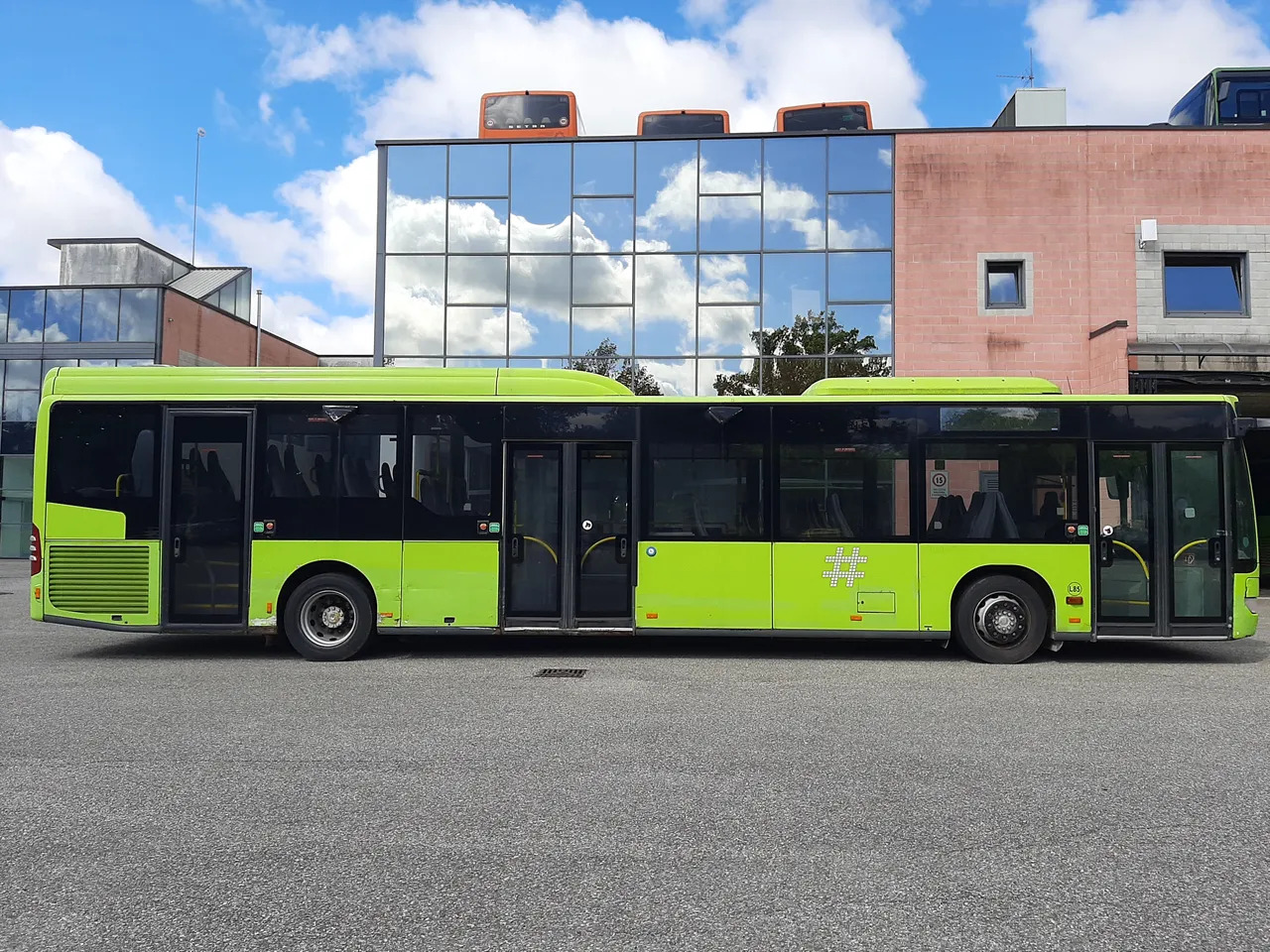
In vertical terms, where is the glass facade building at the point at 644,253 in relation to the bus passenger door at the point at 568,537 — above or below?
above

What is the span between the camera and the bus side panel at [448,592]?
10.3 m

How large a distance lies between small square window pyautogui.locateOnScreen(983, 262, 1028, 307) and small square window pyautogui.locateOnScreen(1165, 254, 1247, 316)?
3.08 m

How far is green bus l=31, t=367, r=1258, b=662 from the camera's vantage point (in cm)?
1012

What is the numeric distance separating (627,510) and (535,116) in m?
14.7

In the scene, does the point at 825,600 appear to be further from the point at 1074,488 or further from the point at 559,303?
the point at 559,303

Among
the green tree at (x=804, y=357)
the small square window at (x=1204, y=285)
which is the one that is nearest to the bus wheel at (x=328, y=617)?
the green tree at (x=804, y=357)

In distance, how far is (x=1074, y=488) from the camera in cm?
1015

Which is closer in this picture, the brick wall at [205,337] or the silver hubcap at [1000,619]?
the silver hubcap at [1000,619]

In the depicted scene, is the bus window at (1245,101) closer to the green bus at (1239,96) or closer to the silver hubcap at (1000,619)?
the green bus at (1239,96)

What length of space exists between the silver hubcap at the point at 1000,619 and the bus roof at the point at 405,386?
2147mm

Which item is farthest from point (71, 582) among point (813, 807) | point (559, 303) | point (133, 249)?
point (133, 249)

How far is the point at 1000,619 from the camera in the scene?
10.1 m

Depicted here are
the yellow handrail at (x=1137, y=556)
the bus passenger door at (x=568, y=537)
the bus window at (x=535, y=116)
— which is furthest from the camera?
the bus window at (x=535, y=116)

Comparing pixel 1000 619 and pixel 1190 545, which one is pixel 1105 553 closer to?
pixel 1190 545
